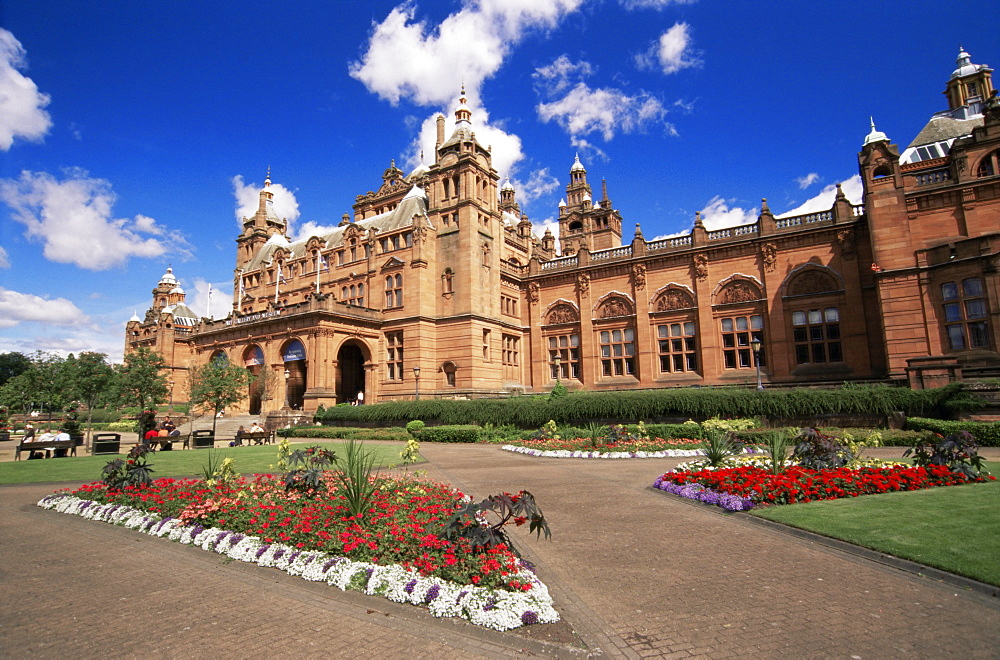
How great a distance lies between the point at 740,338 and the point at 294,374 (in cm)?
3314

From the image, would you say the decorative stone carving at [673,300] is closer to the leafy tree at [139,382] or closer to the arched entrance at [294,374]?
the arched entrance at [294,374]

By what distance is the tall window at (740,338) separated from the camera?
3173 cm

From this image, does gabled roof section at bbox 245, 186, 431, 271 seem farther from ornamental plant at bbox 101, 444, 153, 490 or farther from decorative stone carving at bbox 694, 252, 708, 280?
ornamental plant at bbox 101, 444, 153, 490

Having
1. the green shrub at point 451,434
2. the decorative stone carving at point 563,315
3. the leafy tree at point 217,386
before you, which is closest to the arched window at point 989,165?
the decorative stone carving at point 563,315

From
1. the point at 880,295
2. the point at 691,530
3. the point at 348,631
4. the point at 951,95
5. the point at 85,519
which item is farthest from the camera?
the point at 951,95

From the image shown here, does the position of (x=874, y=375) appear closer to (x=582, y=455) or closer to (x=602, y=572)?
(x=582, y=455)

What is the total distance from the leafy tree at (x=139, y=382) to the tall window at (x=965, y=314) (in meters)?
42.1

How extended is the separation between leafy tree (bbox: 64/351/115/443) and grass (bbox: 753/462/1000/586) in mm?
36530

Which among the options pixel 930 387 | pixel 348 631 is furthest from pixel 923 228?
pixel 348 631

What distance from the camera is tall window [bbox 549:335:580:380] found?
125ft

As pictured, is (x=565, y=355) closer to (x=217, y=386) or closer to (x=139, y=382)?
(x=217, y=386)

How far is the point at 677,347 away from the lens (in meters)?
34.3

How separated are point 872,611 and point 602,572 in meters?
2.87

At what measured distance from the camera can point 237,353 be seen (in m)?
41.7
